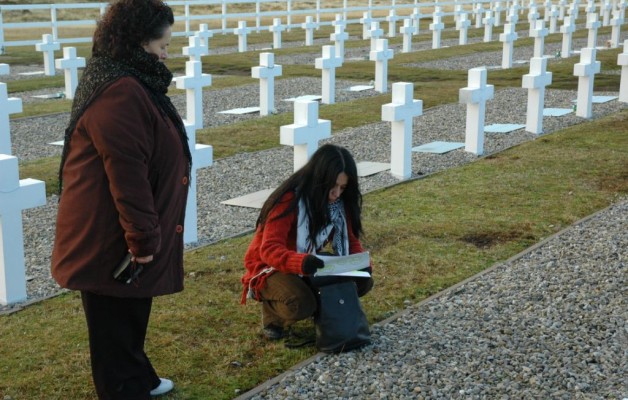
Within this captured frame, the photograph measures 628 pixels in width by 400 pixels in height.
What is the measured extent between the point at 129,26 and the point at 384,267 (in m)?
3.30

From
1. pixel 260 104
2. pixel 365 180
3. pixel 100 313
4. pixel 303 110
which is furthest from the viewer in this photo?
pixel 260 104

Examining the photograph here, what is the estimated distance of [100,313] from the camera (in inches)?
167

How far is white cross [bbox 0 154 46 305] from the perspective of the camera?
6.05 meters

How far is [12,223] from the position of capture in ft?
20.1

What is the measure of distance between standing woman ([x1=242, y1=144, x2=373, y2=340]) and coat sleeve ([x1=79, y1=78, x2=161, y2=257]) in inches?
50.8

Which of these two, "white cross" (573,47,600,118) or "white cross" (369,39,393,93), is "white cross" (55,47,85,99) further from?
"white cross" (573,47,600,118)

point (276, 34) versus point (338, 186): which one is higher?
point (338, 186)

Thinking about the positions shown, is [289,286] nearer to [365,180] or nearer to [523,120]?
[365,180]

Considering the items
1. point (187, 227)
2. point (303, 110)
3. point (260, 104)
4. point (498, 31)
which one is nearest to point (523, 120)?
point (260, 104)

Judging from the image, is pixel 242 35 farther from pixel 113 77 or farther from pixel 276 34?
pixel 113 77

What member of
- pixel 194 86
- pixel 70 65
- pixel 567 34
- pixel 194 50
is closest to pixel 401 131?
pixel 194 86

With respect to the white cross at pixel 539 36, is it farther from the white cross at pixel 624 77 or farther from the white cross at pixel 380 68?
the white cross at pixel 624 77

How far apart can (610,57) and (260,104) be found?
9687mm

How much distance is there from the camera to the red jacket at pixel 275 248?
519cm
